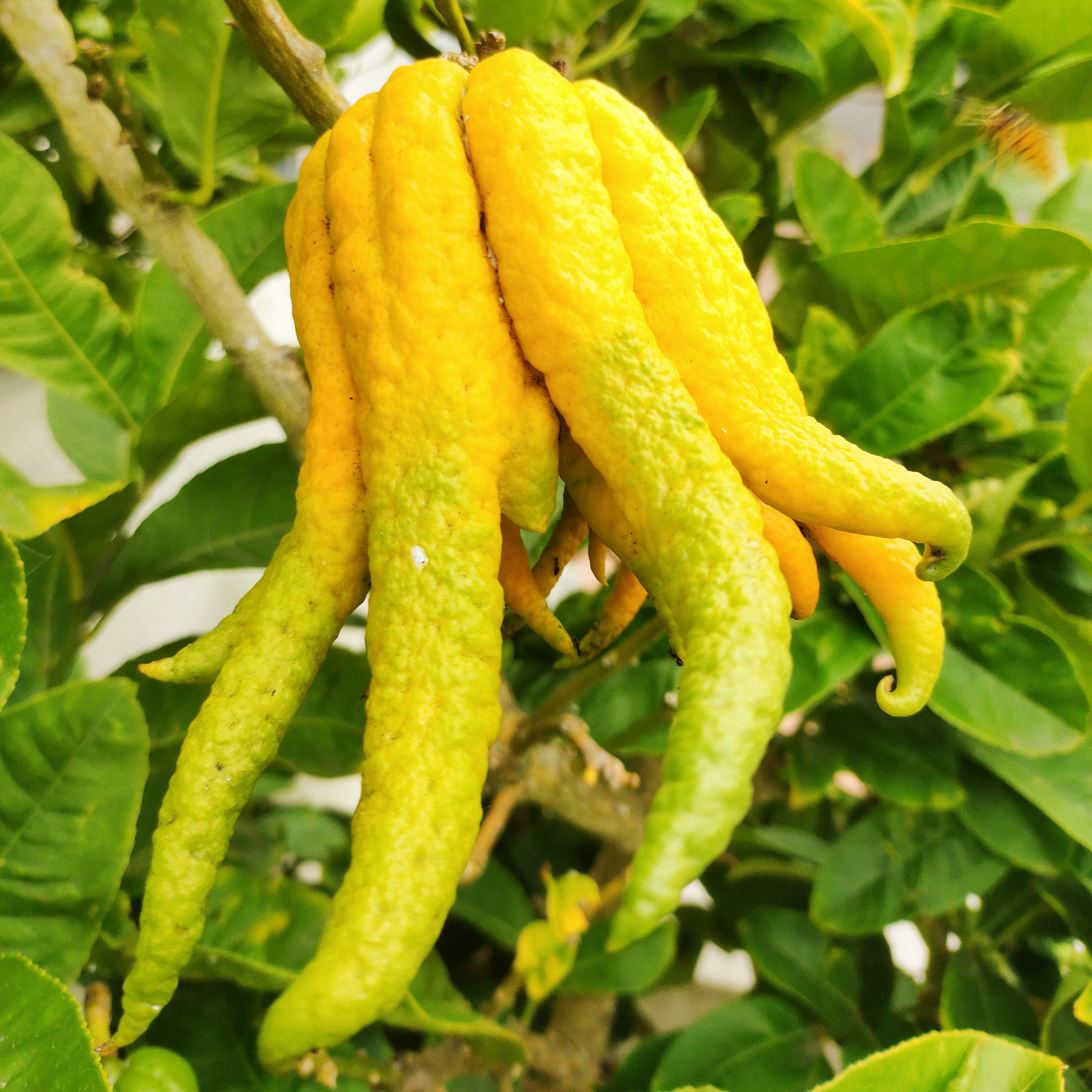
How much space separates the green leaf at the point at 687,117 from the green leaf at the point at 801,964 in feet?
2.38

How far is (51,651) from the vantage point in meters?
0.64

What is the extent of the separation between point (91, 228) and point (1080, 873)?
1.11 meters

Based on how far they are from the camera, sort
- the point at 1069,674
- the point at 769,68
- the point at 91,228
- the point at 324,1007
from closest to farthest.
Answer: the point at 324,1007 < the point at 1069,674 < the point at 769,68 < the point at 91,228

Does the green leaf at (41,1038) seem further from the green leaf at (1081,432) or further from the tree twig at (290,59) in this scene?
the green leaf at (1081,432)

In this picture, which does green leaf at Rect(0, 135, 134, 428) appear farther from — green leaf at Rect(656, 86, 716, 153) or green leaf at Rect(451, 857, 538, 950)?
green leaf at Rect(451, 857, 538, 950)

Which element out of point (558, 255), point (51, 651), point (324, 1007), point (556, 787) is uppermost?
point (558, 255)

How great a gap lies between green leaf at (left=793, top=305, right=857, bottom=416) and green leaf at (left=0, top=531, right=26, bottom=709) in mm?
504

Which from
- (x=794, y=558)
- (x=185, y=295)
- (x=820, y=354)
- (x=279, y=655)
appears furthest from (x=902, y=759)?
(x=185, y=295)

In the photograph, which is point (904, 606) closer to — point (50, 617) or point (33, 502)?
point (33, 502)

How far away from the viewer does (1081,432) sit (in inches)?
22.0

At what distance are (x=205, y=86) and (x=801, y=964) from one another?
34.5 inches

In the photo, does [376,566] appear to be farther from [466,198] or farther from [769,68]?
[769,68]

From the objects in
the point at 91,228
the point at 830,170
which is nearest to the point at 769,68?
the point at 830,170

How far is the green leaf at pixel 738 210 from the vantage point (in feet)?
2.04
